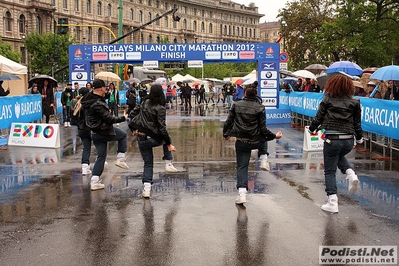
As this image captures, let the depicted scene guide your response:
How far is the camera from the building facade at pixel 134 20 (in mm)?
71875

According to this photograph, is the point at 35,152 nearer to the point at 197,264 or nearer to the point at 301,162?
the point at 301,162

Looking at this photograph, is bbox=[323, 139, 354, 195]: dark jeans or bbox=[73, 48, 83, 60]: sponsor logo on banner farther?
bbox=[73, 48, 83, 60]: sponsor logo on banner

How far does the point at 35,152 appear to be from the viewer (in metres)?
12.7

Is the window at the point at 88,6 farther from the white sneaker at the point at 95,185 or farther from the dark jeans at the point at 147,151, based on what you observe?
the dark jeans at the point at 147,151

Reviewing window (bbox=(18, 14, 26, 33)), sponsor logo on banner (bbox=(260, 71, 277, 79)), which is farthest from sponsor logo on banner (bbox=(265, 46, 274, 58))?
window (bbox=(18, 14, 26, 33))

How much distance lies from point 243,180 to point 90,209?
218 cm

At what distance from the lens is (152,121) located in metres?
7.51

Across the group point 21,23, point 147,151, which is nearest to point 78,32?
point 21,23

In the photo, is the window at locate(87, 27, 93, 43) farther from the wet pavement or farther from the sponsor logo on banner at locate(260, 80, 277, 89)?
the wet pavement

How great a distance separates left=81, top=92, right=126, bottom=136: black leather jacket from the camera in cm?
813

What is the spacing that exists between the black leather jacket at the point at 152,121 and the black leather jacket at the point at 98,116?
736 mm

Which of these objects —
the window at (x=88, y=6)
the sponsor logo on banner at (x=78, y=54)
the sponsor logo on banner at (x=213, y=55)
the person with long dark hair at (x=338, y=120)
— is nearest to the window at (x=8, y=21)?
the window at (x=88, y=6)

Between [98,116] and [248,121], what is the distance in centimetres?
258

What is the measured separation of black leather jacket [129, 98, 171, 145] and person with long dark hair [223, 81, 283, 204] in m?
0.99
